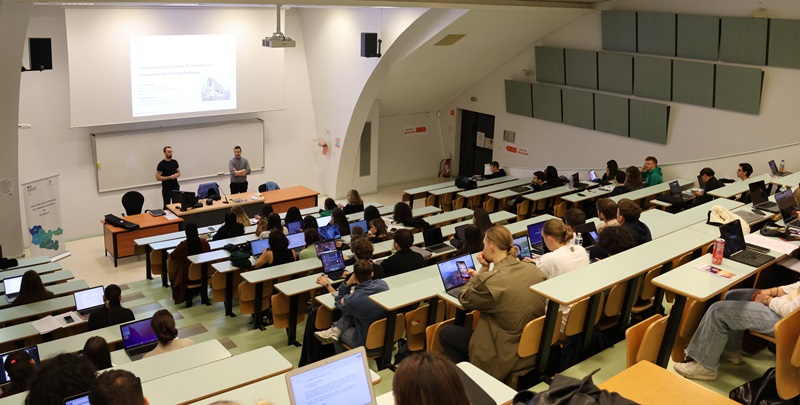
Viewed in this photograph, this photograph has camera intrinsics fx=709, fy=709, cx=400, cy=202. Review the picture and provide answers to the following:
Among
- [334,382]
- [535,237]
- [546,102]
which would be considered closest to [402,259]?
[535,237]

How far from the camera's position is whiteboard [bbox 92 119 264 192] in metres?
11.9

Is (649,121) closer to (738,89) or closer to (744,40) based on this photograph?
(738,89)

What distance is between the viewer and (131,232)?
10477 millimetres

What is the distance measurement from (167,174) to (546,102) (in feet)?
23.1

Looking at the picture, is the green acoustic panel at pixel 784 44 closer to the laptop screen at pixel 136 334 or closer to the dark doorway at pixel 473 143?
the dark doorway at pixel 473 143

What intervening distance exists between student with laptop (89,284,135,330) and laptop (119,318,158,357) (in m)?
0.63

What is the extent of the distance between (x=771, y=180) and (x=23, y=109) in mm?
10856

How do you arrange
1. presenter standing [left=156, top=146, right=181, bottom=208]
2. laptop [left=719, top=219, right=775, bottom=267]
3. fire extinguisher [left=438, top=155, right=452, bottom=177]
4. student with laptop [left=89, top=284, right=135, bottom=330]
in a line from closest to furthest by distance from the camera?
laptop [left=719, top=219, right=775, bottom=267] < student with laptop [left=89, top=284, right=135, bottom=330] < presenter standing [left=156, top=146, right=181, bottom=208] < fire extinguisher [left=438, top=155, right=452, bottom=177]

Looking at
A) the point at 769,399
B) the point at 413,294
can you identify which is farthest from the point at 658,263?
the point at 413,294

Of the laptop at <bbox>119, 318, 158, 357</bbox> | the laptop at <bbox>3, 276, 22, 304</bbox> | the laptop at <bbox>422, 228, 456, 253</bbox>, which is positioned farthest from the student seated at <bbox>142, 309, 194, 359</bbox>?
the laptop at <bbox>422, 228, 456, 253</bbox>

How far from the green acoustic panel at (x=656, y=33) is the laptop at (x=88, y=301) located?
30.0 ft

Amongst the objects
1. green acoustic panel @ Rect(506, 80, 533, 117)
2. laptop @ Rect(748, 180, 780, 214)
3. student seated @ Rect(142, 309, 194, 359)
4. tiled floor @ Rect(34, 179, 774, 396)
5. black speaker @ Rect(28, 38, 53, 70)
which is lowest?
tiled floor @ Rect(34, 179, 774, 396)

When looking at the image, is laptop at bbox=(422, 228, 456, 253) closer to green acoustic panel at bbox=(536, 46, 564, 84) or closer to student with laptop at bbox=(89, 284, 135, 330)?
student with laptop at bbox=(89, 284, 135, 330)

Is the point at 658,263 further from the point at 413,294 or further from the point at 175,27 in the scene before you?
the point at 175,27
